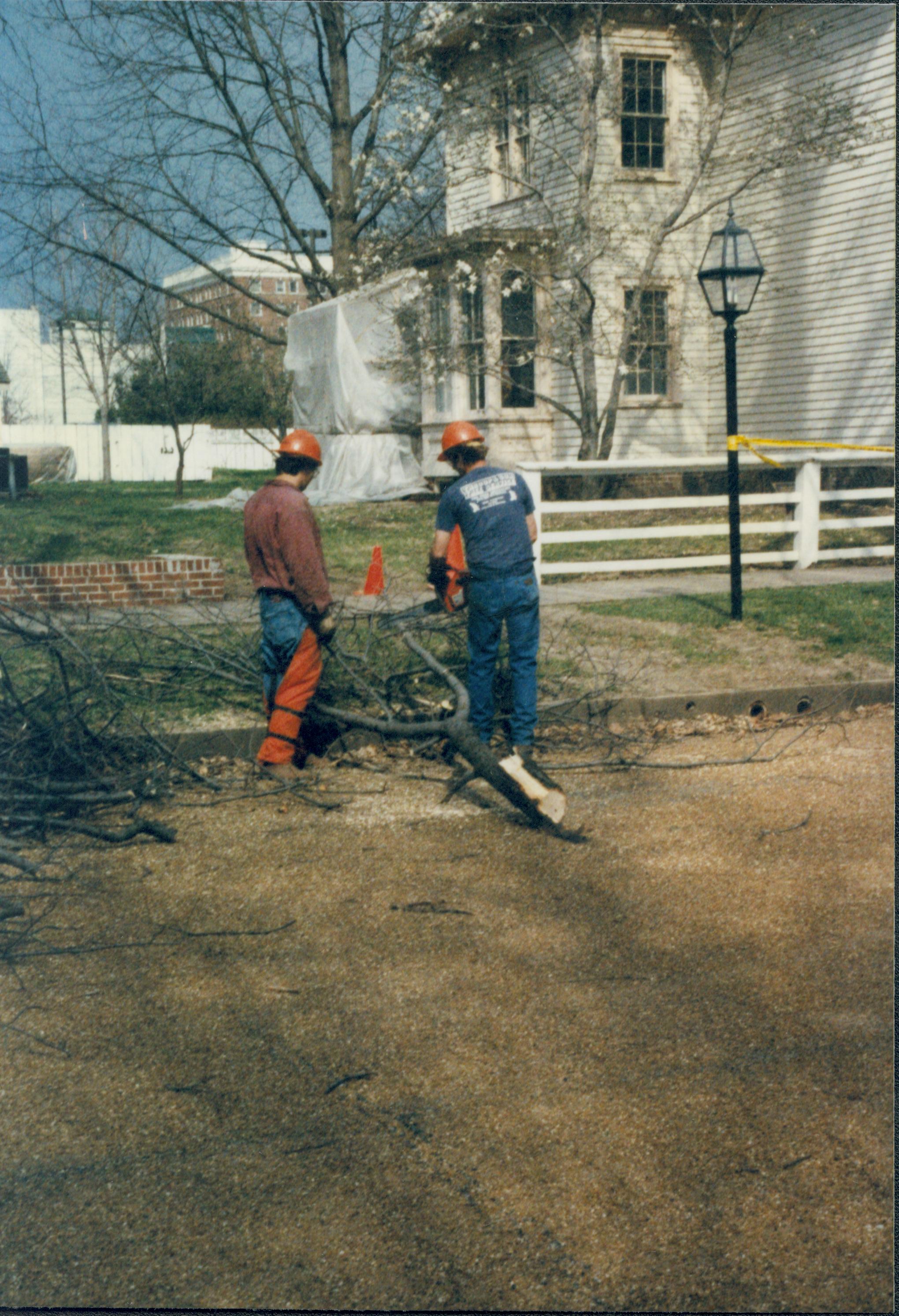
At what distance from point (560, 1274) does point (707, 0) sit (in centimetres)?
970

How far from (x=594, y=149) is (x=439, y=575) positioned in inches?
527

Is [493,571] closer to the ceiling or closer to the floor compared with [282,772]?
closer to the ceiling

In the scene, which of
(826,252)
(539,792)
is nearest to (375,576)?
(539,792)

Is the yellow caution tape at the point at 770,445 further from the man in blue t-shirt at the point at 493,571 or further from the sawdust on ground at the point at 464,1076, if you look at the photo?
the sawdust on ground at the point at 464,1076

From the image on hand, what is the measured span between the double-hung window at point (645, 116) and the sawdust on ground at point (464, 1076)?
54.6 ft

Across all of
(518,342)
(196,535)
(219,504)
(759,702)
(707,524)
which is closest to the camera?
(759,702)

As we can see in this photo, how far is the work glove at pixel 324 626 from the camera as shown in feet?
21.8

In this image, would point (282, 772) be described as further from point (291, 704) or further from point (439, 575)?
point (439, 575)

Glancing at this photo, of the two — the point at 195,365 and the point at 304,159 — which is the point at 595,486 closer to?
the point at 304,159

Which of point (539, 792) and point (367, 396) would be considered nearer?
point (539, 792)

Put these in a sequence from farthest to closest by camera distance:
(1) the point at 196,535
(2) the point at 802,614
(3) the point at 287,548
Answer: (1) the point at 196,535
(2) the point at 802,614
(3) the point at 287,548

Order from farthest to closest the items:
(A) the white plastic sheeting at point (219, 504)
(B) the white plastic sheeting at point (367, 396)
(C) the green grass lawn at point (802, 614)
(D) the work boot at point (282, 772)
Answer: (B) the white plastic sheeting at point (367, 396) < (A) the white plastic sheeting at point (219, 504) < (C) the green grass lawn at point (802, 614) < (D) the work boot at point (282, 772)

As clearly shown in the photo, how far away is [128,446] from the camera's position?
165ft

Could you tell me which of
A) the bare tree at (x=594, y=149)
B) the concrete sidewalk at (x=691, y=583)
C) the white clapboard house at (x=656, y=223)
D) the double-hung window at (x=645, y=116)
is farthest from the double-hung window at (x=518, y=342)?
the concrete sidewalk at (x=691, y=583)
